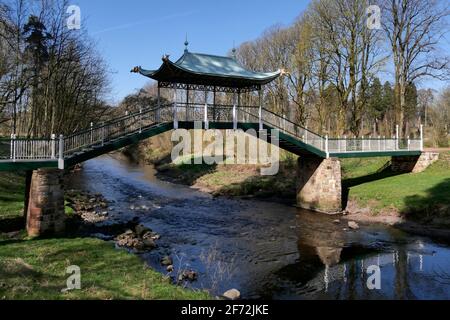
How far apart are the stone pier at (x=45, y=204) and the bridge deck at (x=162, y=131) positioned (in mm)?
547

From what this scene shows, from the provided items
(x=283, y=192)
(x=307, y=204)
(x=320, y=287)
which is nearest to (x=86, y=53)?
(x=283, y=192)

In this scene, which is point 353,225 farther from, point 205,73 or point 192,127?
point 205,73

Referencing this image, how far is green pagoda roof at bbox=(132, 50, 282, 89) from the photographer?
70.6 feet

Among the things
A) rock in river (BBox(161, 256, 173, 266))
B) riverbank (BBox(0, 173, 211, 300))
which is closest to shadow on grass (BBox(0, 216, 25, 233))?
riverbank (BBox(0, 173, 211, 300))

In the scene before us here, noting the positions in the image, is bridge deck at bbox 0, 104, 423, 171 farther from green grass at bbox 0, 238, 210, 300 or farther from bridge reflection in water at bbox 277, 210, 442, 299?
bridge reflection in water at bbox 277, 210, 442, 299

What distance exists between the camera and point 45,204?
55.0ft

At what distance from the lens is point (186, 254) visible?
16.2m

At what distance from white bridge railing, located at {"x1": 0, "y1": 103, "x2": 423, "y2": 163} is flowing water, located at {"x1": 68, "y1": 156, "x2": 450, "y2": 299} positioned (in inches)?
214

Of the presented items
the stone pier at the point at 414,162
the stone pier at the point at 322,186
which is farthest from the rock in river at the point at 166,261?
the stone pier at the point at 414,162

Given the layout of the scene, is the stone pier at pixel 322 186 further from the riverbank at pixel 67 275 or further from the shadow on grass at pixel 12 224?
the shadow on grass at pixel 12 224

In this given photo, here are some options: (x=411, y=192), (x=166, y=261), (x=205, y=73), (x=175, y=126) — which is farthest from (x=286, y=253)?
(x=411, y=192)

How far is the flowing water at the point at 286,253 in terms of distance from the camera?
498 inches
